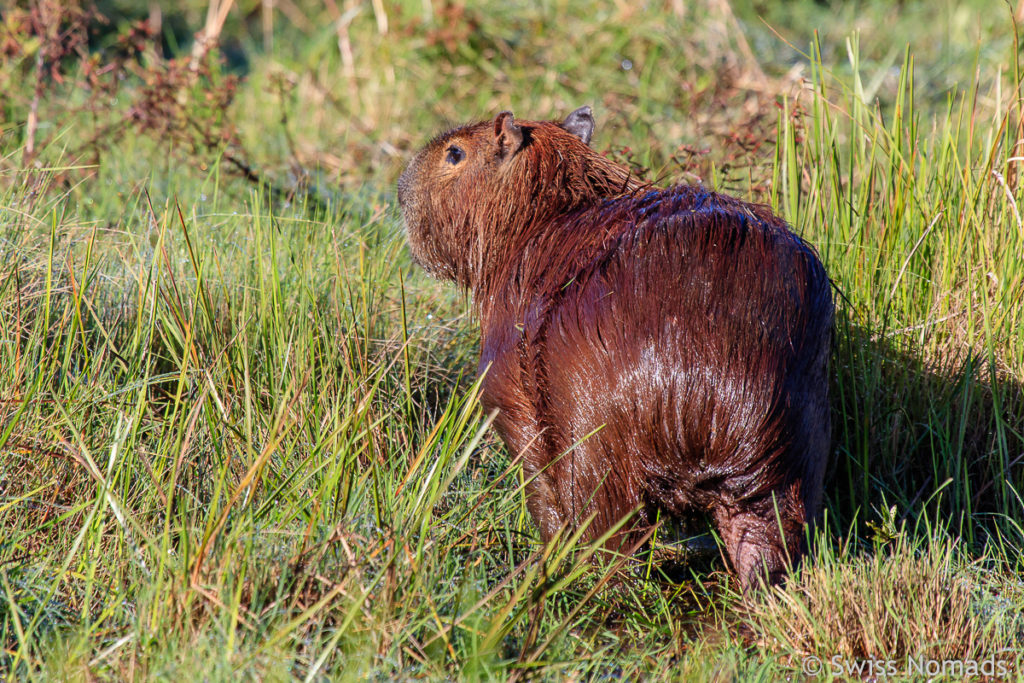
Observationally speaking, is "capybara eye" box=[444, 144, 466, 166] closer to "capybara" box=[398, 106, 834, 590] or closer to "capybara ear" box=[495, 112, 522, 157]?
"capybara ear" box=[495, 112, 522, 157]

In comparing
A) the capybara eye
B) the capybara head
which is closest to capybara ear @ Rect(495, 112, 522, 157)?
the capybara head

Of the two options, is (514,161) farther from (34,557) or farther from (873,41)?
(873,41)

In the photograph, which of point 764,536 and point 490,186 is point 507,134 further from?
point 764,536

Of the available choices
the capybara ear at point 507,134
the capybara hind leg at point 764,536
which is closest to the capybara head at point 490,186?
the capybara ear at point 507,134

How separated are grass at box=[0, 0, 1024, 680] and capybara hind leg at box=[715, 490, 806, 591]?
0.20 feet

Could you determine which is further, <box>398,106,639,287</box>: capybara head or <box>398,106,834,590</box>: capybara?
<box>398,106,639,287</box>: capybara head

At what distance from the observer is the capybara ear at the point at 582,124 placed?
123 inches

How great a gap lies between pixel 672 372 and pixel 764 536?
1.59 ft

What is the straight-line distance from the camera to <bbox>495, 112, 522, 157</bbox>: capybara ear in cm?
279

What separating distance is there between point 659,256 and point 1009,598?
127 cm

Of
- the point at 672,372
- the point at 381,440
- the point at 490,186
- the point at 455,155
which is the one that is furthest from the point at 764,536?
the point at 455,155

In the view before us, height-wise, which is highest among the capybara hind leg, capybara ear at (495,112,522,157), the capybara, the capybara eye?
capybara ear at (495,112,522,157)

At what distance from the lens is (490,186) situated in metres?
2.84

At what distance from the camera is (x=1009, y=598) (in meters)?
2.41
